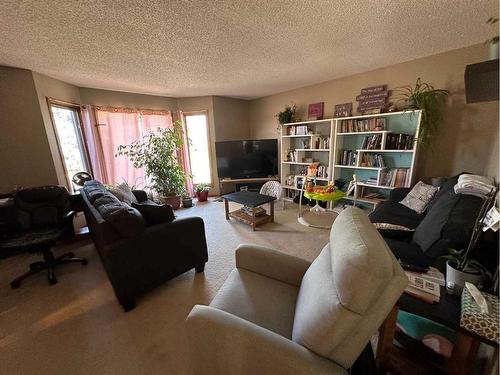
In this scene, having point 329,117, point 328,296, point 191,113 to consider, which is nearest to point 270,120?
point 329,117

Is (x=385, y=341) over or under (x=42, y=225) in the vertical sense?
under

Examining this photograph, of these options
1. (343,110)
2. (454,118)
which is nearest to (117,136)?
(343,110)

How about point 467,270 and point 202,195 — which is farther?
point 202,195

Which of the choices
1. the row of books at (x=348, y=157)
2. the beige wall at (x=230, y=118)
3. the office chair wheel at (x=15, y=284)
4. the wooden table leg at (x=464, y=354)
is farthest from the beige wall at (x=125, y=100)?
the wooden table leg at (x=464, y=354)

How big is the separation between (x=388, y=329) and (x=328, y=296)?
1.74 ft

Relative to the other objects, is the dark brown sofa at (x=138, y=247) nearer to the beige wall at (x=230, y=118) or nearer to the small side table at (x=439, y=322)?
the small side table at (x=439, y=322)

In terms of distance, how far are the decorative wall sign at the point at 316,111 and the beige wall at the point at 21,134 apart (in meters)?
4.17

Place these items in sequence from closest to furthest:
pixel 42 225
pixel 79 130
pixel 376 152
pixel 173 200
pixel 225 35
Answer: pixel 225 35 → pixel 42 225 → pixel 376 152 → pixel 79 130 → pixel 173 200

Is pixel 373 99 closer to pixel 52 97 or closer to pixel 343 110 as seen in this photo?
pixel 343 110

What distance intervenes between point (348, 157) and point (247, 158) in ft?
6.64

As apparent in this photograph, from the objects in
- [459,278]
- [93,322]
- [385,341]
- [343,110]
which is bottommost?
[93,322]

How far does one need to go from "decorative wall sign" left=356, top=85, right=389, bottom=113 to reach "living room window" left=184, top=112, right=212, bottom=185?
3.12 meters

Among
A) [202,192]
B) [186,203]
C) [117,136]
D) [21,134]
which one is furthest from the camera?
[202,192]

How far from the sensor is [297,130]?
13.5 ft
